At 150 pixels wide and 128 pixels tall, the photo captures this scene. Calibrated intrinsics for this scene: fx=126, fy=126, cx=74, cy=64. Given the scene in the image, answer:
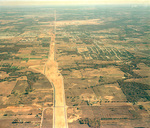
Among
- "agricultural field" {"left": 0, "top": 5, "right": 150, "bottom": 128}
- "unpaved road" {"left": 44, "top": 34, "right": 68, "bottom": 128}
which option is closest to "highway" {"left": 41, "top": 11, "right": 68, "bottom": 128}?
"unpaved road" {"left": 44, "top": 34, "right": 68, "bottom": 128}

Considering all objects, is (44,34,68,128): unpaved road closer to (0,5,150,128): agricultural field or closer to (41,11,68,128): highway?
(41,11,68,128): highway

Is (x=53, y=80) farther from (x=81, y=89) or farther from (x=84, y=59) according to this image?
(x=84, y=59)

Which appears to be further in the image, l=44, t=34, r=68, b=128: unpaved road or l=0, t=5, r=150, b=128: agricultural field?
l=0, t=5, r=150, b=128: agricultural field

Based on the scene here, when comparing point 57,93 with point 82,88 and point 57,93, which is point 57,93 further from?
point 82,88

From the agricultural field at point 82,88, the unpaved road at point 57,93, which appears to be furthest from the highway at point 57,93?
the agricultural field at point 82,88

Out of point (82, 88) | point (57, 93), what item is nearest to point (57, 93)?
point (57, 93)

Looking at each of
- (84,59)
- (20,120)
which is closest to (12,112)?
(20,120)

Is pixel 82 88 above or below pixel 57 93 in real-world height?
above

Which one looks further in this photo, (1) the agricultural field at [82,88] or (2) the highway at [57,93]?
(1) the agricultural field at [82,88]

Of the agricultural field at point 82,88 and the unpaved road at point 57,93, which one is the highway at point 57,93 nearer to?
the unpaved road at point 57,93
